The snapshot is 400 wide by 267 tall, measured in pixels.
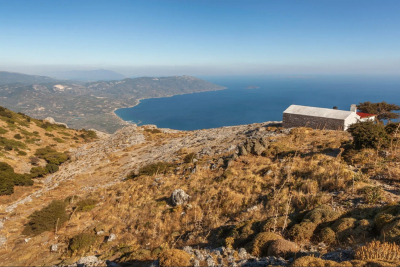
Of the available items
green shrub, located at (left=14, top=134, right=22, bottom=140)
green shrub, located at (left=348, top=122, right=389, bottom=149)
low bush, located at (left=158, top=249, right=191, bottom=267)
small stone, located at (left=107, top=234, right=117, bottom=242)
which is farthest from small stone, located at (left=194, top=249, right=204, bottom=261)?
green shrub, located at (left=14, top=134, right=22, bottom=140)

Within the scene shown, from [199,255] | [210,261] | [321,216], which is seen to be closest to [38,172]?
[199,255]

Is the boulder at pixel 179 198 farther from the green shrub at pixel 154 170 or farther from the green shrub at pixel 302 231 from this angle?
the green shrub at pixel 302 231

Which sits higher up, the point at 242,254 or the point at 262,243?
the point at 262,243

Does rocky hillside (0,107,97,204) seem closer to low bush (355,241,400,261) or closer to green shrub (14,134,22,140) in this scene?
green shrub (14,134,22,140)

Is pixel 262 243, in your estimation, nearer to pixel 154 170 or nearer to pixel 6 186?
pixel 154 170

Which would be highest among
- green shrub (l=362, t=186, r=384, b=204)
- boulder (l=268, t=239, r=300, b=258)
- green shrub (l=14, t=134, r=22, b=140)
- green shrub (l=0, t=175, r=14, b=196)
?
green shrub (l=362, t=186, r=384, b=204)

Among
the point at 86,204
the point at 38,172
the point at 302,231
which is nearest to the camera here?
the point at 302,231

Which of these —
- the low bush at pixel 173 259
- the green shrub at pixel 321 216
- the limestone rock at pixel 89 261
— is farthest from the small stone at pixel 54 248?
the green shrub at pixel 321 216
